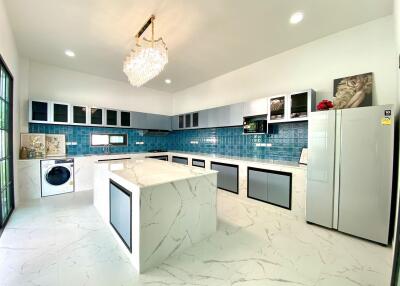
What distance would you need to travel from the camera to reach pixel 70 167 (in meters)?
3.73

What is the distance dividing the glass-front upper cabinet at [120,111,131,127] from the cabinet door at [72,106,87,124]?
85 cm

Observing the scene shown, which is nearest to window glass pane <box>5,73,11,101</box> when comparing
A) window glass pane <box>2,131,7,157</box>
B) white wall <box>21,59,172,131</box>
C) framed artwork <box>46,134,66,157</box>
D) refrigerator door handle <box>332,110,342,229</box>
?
window glass pane <box>2,131,7,157</box>

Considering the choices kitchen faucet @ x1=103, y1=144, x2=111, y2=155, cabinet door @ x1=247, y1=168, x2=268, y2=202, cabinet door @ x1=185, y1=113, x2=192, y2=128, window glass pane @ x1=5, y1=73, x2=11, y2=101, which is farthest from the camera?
cabinet door @ x1=185, y1=113, x2=192, y2=128

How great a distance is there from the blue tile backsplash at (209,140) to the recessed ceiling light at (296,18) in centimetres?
154

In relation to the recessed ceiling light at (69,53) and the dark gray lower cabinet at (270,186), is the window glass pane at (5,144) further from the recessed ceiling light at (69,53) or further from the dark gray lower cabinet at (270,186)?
the dark gray lower cabinet at (270,186)

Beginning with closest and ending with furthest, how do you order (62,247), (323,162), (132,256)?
1. (132,256)
2. (62,247)
3. (323,162)

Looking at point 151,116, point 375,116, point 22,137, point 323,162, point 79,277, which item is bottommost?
point 79,277

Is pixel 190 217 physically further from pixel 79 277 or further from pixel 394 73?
pixel 394 73

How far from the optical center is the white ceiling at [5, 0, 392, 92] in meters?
2.06

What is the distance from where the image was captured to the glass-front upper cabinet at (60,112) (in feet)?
12.2

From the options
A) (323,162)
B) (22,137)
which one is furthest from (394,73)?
(22,137)

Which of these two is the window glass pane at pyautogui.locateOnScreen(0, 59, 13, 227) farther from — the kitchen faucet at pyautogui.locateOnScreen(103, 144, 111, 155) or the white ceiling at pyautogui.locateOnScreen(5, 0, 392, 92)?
the kitchen faucet at pyautogui.locateOnScreen(103, 144, 111, 155)

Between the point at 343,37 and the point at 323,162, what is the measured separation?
1895 millimetres

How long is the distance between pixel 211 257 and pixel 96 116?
411cm
